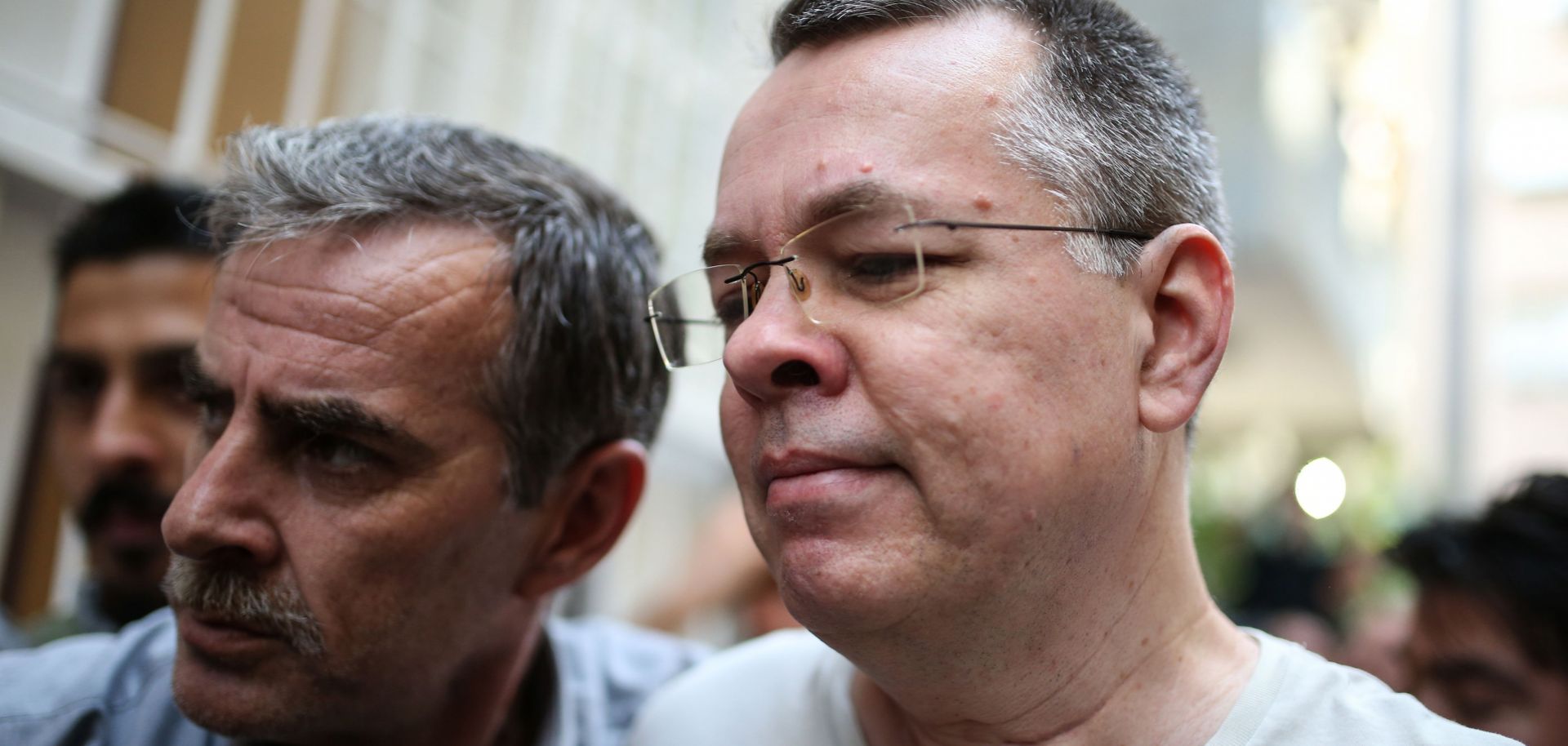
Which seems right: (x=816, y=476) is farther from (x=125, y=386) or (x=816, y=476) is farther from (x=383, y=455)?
(x=125, y=386)

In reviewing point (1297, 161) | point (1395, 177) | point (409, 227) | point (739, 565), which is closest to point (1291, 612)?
point (739, 565)

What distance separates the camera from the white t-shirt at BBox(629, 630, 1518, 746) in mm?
1730

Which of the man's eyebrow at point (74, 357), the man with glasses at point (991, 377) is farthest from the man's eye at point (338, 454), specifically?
the man's eyebrow at point (74, 357)

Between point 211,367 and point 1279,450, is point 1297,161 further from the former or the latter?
point 211,367

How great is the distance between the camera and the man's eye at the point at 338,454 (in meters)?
2.14

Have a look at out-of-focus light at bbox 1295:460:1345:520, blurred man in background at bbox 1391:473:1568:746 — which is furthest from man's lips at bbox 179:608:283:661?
out-of-focus light at bbox 1295:460:1345:520

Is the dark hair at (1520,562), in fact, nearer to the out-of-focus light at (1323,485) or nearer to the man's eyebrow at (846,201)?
the man's eyebrow at (846,201)

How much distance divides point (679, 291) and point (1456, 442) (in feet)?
41.2

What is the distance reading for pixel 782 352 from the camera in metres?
1.68

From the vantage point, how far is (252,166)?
241 cm

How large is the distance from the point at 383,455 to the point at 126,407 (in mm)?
1552

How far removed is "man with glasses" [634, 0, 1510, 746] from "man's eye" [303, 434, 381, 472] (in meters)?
0.70

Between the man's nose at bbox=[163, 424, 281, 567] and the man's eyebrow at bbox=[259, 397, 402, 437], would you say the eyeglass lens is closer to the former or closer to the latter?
the man's eyebrow at bbox=[259, 397, 402, 437]

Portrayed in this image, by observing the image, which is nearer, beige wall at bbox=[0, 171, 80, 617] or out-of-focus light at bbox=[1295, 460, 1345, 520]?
beige wall at bbox=[0, 171, 80, 617]
